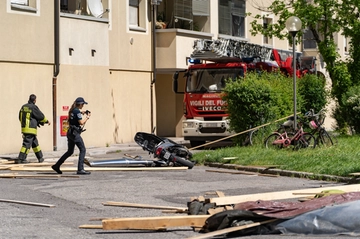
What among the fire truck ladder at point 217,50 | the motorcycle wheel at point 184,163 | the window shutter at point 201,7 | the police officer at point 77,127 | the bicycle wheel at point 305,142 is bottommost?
the motorcycle wheel at point 184,163

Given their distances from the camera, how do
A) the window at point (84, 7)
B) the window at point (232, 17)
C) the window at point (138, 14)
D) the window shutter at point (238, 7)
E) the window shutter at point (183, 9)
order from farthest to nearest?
the window shutter at point (238, 7) < the window at point (232, 17) < the window shutter at point (183, 9) < the window at point (138, 14) < the window at point (84, 7)

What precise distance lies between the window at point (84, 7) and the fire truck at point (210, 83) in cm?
432

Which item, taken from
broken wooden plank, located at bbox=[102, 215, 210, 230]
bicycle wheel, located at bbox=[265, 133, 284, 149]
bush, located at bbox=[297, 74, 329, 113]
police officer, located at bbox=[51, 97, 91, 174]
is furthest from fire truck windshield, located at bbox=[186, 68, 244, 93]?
broken wooden plank, located at bbox=[102, 215, 210, 230]

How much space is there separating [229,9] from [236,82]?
1414cm

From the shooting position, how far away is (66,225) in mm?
11461

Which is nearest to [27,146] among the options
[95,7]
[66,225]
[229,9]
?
[95,7]

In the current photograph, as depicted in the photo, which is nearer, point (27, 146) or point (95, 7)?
point (27, 146)

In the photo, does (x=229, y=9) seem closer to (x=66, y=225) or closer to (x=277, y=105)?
(x=277, y=105)

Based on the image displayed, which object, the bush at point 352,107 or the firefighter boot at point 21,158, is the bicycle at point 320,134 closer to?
the bush at point 352,107

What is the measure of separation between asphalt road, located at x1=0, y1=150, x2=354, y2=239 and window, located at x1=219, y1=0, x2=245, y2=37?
18522mm

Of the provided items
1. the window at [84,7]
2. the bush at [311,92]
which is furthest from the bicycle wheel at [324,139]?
the window at [84,7]

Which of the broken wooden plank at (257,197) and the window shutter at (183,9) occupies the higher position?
the window shutter at (183,9)

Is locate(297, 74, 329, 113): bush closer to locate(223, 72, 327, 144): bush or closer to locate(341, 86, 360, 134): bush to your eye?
locate(341, 86, 360, 134): bush

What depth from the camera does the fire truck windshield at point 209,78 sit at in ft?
91.1
